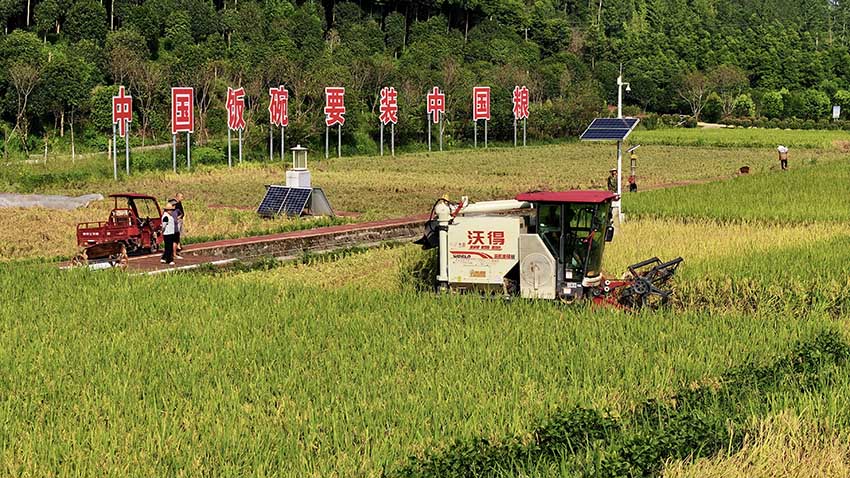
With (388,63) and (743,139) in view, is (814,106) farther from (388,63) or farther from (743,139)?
(388,63)

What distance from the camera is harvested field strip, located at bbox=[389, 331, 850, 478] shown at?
6129mm

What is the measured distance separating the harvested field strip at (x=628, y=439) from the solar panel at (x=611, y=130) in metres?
12.6

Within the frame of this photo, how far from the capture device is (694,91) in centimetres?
8081

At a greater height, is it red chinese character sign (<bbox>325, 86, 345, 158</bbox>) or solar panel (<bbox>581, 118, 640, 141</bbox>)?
red chinese character sign (<bbox>325, 86, 345, 158</bbox>)

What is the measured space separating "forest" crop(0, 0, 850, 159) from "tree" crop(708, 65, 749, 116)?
14cm

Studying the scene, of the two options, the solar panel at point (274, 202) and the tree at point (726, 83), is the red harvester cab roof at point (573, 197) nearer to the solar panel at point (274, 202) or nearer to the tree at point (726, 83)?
the solar panel at point (274, 202)

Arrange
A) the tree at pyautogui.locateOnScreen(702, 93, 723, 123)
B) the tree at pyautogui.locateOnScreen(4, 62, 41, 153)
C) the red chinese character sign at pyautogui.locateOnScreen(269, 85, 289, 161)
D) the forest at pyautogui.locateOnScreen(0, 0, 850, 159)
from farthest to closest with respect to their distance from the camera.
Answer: the tree at pyautogui.locateOnScreen(702, 93, 723, 123)
the forest at pyautogui.locateOnScreen(0, 0, 850, 159)
the tree at pyautogui.locateOnScreen(4, 62, 41, 153)
the red chinese character sign at pyautogui.locateOnScreen(269, 85, 289, 161)

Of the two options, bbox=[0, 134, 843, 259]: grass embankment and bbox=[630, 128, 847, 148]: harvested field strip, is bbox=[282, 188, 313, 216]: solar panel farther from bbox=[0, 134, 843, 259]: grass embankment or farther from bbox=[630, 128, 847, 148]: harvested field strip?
bbox=[630, 128, 847, 148]: harvested field strip

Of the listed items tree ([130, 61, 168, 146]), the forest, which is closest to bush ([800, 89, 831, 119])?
the forest

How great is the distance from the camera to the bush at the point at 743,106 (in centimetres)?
8306

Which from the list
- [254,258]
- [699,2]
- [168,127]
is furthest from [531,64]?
[254,258]

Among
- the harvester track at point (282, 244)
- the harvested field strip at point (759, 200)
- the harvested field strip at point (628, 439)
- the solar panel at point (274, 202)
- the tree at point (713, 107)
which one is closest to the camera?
the harvested field strip at point (628, 439)

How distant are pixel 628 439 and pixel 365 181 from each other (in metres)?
28.1

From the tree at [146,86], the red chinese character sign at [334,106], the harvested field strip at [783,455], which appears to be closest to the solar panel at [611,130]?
the harvested field strip at [783,455]
